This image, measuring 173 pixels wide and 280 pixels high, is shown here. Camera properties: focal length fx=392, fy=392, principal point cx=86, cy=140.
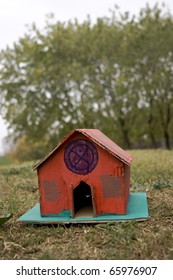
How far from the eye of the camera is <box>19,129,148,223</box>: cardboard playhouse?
13.9ft

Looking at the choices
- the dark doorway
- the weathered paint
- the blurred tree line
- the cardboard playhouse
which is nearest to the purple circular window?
the cardboard playhouse

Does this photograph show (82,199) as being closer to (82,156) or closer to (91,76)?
(82,156)

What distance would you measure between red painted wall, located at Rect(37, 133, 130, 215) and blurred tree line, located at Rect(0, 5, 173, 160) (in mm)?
16815

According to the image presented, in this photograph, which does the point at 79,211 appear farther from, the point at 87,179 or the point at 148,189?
the point at 148,189

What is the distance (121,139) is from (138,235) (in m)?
20.5

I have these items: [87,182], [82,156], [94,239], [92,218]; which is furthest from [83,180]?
[94,239]

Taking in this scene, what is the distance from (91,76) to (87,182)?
17719mm

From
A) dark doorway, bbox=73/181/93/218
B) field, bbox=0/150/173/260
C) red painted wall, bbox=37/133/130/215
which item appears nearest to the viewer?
field, bbox=0/150/173/260

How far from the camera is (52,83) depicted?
72.2 feet

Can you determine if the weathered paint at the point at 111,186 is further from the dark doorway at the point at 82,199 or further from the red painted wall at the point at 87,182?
the dark doorway at the point at 82,199

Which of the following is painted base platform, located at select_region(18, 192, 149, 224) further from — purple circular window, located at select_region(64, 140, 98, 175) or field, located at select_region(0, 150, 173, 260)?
purple circular window, located at select_region(64, 140, 98, 175)

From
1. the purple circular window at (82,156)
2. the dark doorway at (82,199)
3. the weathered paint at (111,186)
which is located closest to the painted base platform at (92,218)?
the weathered paint at (111,186)

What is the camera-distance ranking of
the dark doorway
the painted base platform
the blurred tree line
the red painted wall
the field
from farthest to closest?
1. the blurred tree line
2. the dark doorway
3. the red painted wall
4. the painted base platform
5. the field
